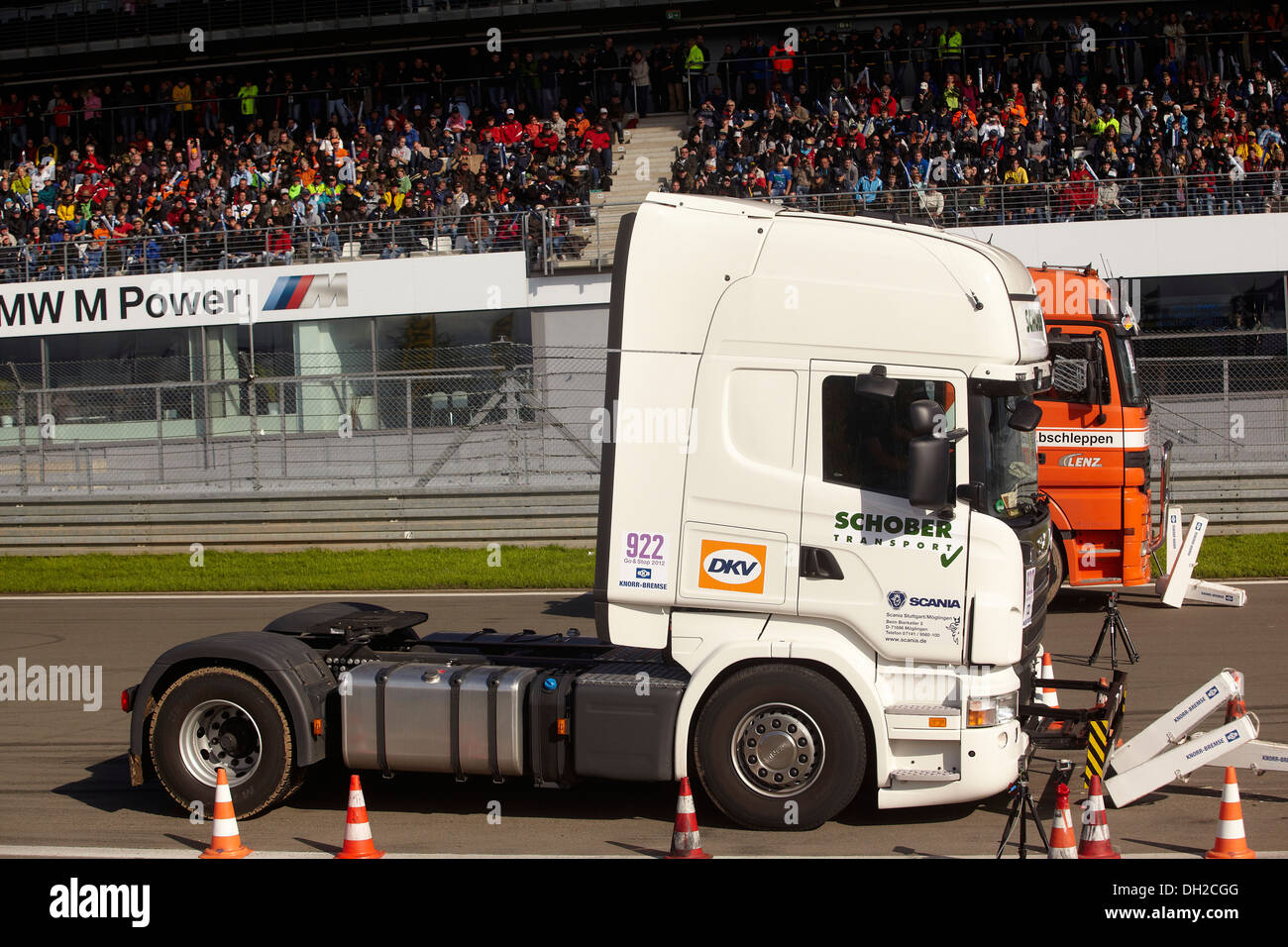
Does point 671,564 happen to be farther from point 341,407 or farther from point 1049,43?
point 1049,43

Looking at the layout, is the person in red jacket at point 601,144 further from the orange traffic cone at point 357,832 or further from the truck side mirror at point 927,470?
the orange traffic cone at point 357,832

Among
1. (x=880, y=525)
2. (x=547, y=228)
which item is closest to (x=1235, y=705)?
(x=880, y=525)

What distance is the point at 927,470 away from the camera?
6.69 meters

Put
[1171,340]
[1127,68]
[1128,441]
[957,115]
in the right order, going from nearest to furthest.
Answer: [1128,441] → [1171,340] → [957,115] → [1127,68]

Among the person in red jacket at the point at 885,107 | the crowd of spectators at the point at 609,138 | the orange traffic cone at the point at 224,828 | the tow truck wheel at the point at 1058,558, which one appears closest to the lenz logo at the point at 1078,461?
the tow truck wheel at the point at 1058,558

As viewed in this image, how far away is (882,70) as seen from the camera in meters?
30.7

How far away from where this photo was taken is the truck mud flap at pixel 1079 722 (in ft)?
24.2

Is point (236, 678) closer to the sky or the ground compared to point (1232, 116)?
closer to the ground

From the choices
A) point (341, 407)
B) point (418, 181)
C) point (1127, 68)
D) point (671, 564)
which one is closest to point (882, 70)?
point (1127, 68)

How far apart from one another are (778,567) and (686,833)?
148 cm

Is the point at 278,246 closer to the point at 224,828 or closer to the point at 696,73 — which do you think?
the point at 696,73

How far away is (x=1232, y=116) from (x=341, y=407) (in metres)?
18.8

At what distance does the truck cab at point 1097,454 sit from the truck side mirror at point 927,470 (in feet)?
21.3

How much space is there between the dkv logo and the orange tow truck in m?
6.46
